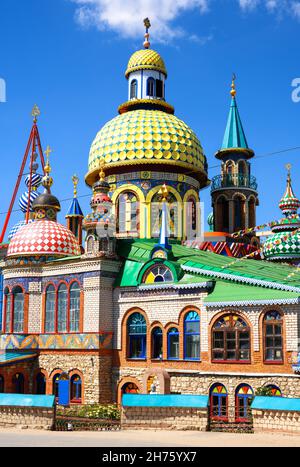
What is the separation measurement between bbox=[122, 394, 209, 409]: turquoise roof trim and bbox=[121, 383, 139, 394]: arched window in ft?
22.1

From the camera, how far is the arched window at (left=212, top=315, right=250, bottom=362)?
22328 mm

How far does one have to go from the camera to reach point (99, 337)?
25.9m

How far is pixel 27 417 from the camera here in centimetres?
1891

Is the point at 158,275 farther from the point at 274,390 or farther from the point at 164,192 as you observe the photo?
the point at 274,390

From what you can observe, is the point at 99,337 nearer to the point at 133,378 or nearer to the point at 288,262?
the point at 133,378

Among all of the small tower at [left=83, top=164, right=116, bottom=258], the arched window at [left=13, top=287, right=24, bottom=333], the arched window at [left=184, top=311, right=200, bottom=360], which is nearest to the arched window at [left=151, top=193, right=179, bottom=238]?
the small tower at [left=83, top=164, right=116, bottom=258]

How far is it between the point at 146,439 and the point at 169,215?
16829mm

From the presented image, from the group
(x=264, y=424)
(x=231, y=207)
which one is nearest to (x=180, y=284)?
(x=264, y=424)

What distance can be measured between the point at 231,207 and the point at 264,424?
19.6 meters

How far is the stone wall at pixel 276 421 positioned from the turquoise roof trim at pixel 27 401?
18.7 ft

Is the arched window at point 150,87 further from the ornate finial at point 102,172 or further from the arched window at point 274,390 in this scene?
the arched window at point 274,390

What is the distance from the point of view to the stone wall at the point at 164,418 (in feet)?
58.4

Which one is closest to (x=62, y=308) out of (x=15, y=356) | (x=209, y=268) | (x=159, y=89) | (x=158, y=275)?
(x=15, y=356)

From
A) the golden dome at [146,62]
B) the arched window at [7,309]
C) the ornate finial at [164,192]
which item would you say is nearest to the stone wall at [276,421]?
the ornate finial at [164,192]
